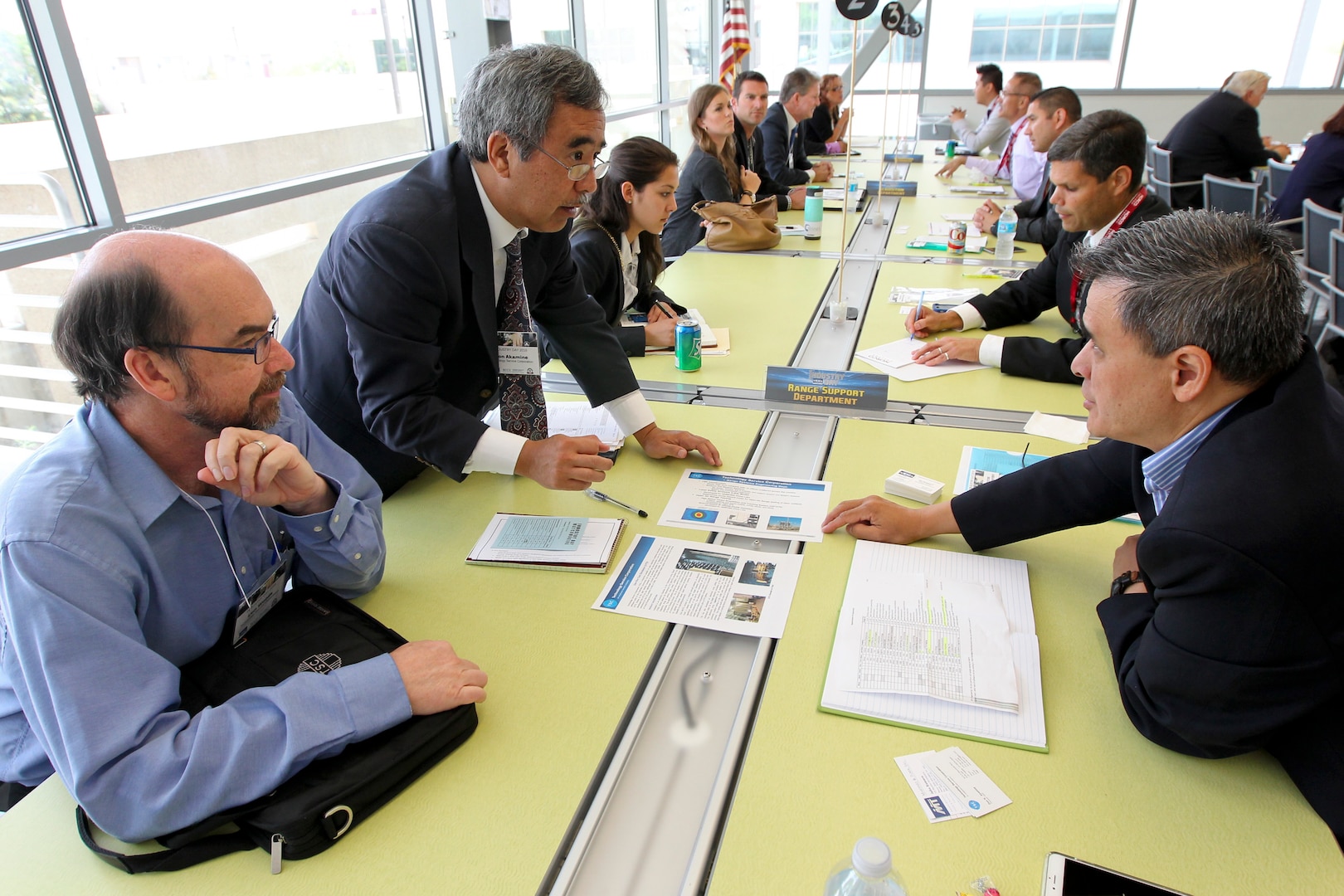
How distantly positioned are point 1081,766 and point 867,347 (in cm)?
158

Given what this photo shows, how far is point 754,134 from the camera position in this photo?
5.24 metres

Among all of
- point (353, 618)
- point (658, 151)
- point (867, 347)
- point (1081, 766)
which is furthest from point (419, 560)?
point (658, 151)

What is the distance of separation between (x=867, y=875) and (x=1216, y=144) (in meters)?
5.85

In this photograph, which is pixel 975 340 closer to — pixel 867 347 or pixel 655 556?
pixel 867 347

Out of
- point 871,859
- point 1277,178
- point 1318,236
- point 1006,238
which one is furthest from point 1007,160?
point 871,859

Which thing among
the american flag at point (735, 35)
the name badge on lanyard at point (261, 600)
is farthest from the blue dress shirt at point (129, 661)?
the american flag at point (735, 35)

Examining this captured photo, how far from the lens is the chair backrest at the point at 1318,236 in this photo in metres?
3.21

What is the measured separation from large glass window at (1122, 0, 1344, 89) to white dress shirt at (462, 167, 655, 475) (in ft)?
30.9

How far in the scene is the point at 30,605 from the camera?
858mm

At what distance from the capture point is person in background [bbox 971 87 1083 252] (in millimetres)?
3553

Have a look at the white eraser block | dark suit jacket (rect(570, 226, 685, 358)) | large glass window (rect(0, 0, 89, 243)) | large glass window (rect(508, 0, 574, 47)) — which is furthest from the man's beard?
large glass window (rect(508, 0, 574, 47))

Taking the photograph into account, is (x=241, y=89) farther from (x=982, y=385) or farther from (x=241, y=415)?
(x=982, y=385)

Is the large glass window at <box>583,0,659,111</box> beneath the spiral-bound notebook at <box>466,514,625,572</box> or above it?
above

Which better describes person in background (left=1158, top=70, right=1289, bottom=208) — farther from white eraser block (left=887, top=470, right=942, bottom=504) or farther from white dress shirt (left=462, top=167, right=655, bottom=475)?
white dress shirt (left=462, top=167, right=655, bottom=475)
